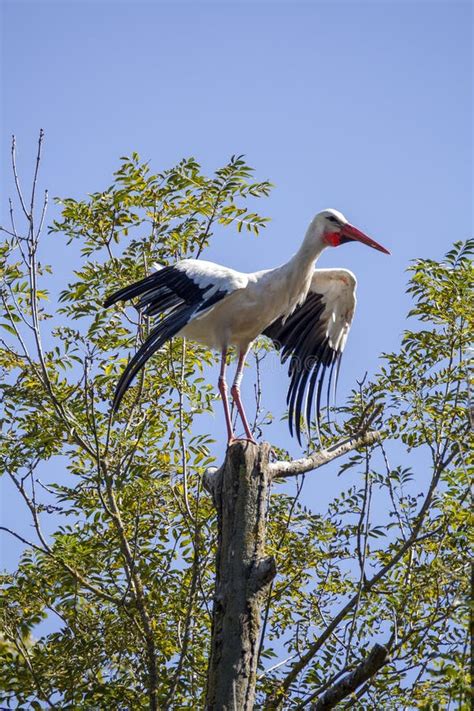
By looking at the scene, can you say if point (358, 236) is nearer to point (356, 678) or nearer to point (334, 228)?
point (334, 228)

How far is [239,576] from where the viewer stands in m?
5.51

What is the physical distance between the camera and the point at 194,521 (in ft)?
22.6

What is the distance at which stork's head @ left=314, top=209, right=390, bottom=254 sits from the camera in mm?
7660

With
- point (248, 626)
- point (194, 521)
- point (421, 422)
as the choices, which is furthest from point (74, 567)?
point (421, 422)

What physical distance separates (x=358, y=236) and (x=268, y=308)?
2.67ft

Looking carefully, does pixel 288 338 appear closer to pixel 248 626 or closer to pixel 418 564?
pixel 418 564

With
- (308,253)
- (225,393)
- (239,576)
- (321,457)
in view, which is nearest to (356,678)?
(239,576)

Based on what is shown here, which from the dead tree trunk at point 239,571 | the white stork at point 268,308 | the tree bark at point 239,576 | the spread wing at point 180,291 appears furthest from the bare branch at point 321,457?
the spread wing at point 180,291

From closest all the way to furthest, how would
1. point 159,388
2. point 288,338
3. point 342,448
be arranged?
1. point 342,448
2. point 159,388
3. point 288,338

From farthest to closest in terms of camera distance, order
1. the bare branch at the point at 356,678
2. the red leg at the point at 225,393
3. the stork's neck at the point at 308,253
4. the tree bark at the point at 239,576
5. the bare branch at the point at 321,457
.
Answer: the stork's neck at the point at 308,253
the red leg at the point at 225,393
the bare branch at the point at 321,457
the tree bark at the point at 239,576
the bare branch at the point at 356,678

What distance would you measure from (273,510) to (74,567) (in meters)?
1.32

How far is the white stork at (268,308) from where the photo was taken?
7133 mm

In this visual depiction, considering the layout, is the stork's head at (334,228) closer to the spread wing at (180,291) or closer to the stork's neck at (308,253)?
the stork's neck at (308,253)

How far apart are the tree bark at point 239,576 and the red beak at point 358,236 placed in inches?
92.4
